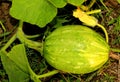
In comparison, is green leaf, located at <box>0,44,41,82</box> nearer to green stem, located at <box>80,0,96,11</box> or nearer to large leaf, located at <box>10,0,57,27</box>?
large leaf, located at <box>10,0,57,27</box>

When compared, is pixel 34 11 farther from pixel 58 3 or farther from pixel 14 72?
pixel 14 72

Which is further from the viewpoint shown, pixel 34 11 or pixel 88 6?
pixel 88 6

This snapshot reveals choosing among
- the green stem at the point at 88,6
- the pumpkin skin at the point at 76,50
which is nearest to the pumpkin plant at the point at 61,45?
the pumpkin skin at the point at 76,50

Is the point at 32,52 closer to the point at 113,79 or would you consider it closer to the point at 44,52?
the point at 44,52

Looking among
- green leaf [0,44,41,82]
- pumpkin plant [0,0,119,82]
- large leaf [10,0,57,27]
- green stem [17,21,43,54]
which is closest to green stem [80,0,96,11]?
pumpkin plant [0,0,119,82]

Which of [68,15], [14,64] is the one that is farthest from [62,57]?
[68,15]

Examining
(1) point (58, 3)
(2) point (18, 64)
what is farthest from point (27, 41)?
(1) point (58, 3)

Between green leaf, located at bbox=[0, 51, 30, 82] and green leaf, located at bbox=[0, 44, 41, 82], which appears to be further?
green leaf, located at bbox=[0, 51, 30, 82]
